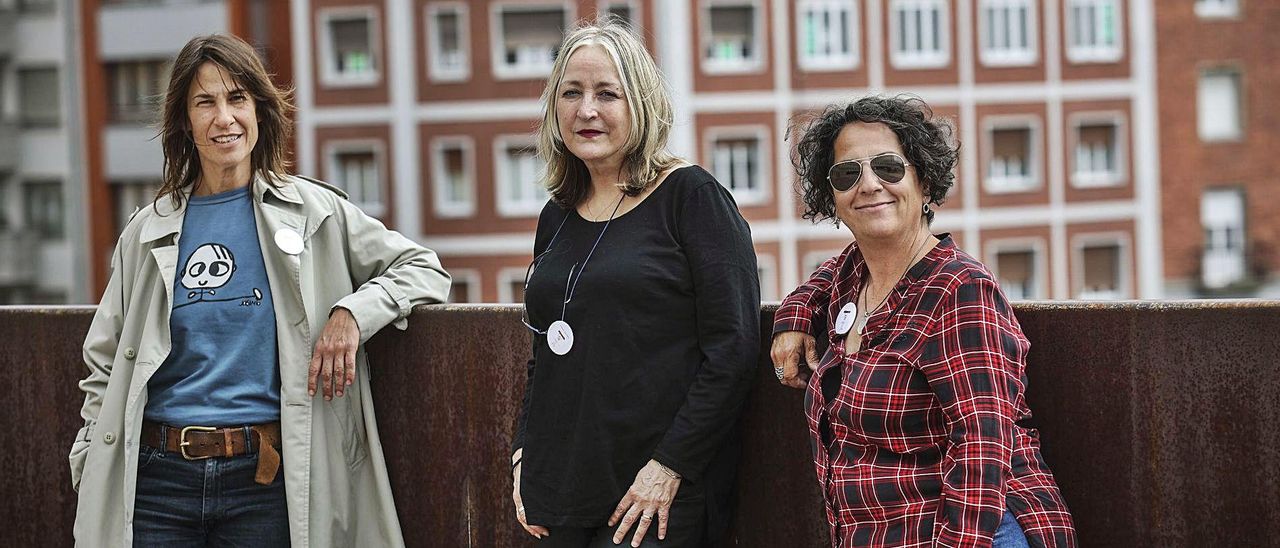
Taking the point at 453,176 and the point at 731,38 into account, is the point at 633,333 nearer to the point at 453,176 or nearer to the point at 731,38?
the point at 731,38

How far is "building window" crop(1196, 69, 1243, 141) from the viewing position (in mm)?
35188

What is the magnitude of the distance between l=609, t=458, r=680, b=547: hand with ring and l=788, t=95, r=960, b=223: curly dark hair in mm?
701

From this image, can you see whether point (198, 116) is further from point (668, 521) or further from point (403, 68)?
point (403, 68)

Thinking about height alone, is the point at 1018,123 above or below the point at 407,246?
above

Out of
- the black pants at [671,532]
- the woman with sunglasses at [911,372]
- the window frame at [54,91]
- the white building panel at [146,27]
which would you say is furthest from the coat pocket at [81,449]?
the window frame at [54,91]

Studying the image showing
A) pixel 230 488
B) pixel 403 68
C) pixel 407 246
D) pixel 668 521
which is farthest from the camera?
pixel 403 68

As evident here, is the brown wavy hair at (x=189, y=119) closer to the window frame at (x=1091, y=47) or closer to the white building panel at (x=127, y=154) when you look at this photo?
the white building panel at (x=127, y=154)

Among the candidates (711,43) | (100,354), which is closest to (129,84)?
(711,43)

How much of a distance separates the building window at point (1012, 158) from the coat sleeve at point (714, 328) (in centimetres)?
3333

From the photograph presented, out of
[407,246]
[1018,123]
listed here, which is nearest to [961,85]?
[1018,123]

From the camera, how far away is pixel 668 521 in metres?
3.00

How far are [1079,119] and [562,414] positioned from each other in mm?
34888

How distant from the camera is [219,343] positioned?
136 inches

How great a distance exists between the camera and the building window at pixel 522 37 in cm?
3419
